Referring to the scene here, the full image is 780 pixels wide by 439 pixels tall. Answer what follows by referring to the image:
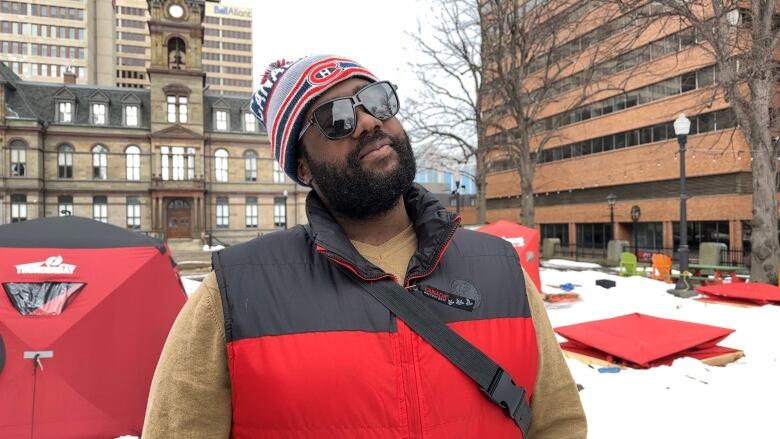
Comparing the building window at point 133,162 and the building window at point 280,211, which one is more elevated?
the building window at point 133,162

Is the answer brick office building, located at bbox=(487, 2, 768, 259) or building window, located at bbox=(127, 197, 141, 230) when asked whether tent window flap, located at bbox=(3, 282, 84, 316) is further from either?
building window, located at bbox=(127, 197, 141, 230)

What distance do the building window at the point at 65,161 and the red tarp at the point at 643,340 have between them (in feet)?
151

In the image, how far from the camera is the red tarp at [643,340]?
5.72 meters

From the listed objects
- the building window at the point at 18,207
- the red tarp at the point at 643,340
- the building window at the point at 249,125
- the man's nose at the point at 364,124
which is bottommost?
the red tarp at the point at 643,340

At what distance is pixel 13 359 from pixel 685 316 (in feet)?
32.0

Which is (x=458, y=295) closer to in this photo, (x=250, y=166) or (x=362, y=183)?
(x=362, y=183)

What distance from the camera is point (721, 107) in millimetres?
28953

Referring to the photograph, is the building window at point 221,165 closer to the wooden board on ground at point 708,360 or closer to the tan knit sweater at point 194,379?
the wooden board on ground at point 708,360

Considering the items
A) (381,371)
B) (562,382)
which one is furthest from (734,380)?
(381,371)

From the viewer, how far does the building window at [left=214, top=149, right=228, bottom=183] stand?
145ft

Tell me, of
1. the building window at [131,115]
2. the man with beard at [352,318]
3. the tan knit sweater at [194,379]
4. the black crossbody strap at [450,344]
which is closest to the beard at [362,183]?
the man with beard at [352,318]

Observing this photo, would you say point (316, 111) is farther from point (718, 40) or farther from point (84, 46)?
point (84, 46)

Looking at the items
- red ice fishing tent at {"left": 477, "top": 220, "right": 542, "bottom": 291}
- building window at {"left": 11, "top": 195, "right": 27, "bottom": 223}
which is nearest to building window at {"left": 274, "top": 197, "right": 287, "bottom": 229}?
building window at {"left": 11, "top": 195, "right": 27, "bottom": 223}

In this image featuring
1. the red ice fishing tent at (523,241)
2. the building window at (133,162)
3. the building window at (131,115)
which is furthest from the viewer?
the building window at (131,115)
